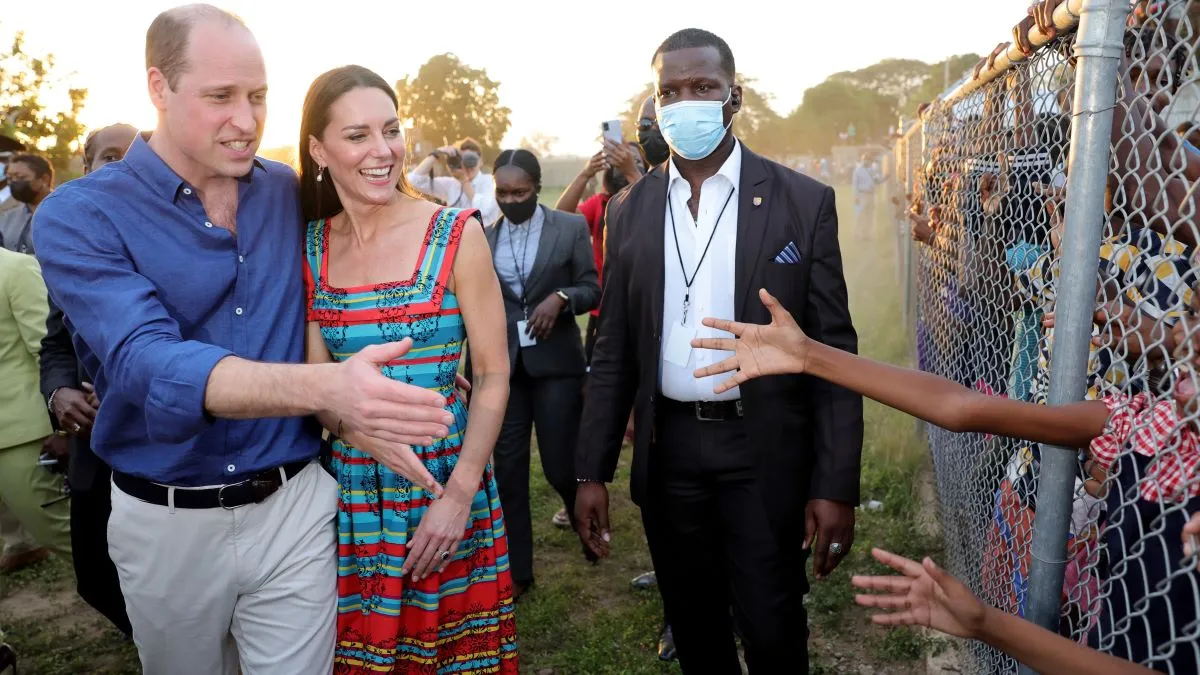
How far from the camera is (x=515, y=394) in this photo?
4754 millimetres

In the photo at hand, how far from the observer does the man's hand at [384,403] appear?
171cm

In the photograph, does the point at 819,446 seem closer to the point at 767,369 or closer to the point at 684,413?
the point at 684,413

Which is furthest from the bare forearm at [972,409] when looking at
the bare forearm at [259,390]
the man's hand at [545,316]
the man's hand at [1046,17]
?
the man's hand at [545,316]

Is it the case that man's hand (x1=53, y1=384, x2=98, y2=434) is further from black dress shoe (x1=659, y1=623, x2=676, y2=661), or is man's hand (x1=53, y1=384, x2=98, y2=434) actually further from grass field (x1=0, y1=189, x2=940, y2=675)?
black dress shoe (x1=659, y1=623, x2=676, y2=661)

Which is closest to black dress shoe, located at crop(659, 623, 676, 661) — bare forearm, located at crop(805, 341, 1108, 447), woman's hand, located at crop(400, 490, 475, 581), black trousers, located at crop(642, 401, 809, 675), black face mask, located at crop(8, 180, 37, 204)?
black trousers, located at crop(642, 401, 809, 675)

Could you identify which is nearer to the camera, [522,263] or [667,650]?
[667,650]

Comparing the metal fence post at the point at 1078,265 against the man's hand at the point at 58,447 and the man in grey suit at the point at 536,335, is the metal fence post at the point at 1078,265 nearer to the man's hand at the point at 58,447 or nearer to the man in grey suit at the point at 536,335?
the man in grey suit at the point at 536,335

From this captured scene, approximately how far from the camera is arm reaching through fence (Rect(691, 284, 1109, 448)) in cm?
158

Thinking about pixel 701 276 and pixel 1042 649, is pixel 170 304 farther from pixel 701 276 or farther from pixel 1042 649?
pixel 1042 649

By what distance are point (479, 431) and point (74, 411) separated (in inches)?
75.4

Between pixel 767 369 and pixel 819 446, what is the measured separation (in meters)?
0.95

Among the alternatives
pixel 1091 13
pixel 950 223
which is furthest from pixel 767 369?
pixel 950 223

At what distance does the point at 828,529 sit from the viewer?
2674 millimetres

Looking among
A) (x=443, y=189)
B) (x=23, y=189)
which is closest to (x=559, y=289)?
(x=23, y=189)
